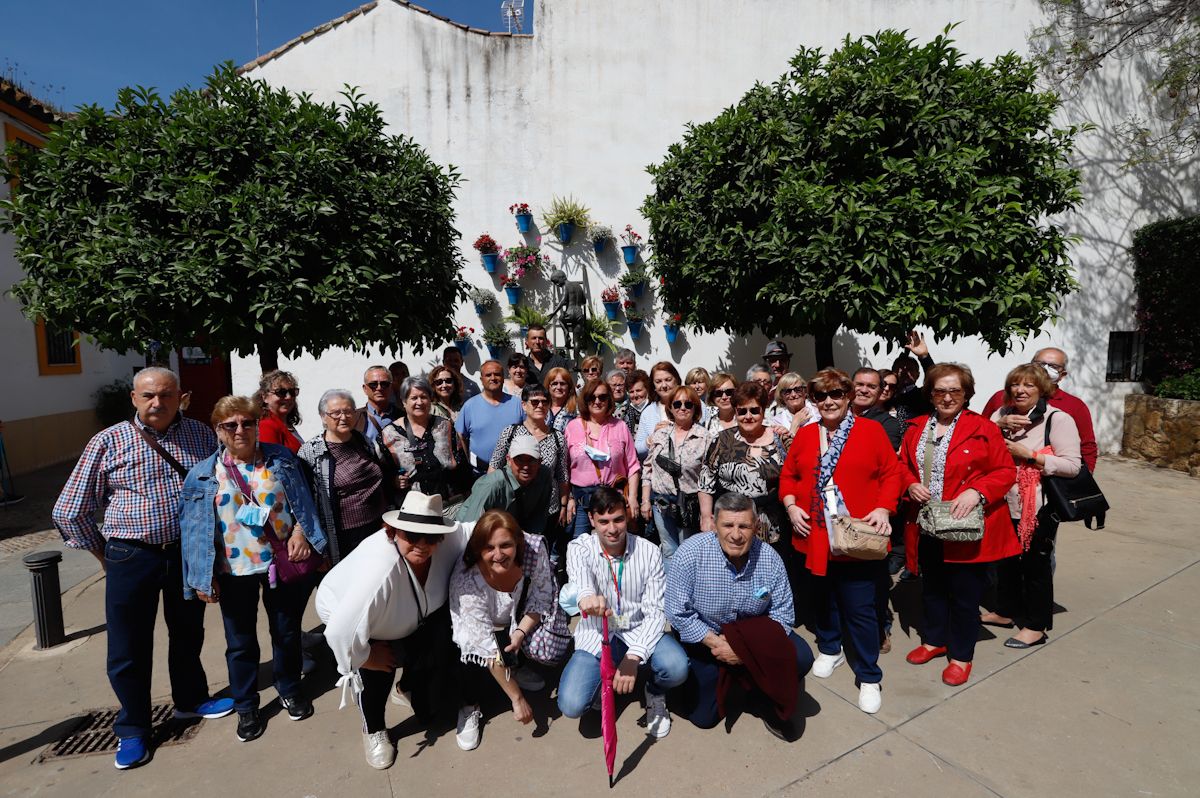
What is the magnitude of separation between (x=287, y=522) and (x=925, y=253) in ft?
16.9

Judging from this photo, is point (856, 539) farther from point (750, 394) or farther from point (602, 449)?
point (602, 449)

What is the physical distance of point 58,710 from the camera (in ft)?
11.4

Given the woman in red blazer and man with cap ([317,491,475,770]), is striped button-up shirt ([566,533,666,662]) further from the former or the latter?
the woman in red blazer

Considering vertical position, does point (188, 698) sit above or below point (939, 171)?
below

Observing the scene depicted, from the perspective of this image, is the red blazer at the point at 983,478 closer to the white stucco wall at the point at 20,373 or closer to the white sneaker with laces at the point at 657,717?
the white sneaker with laces at the point at 657,717

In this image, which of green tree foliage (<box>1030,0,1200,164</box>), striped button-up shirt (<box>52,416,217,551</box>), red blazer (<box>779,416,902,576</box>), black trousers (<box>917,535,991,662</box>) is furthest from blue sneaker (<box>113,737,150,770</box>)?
green tree foliage (<box>1030,0,1200,164</box>)

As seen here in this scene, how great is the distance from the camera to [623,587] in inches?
129

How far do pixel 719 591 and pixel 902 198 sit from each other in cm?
390

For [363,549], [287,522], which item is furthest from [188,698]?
[363,549]

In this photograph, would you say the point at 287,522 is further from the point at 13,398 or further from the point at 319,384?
the point at 13,398

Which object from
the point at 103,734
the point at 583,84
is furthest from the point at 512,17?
the point at 103,734

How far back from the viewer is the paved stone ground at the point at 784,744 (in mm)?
2809

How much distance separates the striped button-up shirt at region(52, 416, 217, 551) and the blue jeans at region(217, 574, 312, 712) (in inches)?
16.9

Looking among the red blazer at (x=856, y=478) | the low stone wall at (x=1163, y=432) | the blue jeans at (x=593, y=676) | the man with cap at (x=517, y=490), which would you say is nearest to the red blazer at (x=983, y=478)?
the red blazer at (x=856, y=478)
